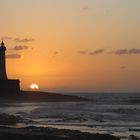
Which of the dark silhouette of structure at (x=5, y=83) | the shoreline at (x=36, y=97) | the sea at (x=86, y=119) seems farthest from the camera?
→ the shoreline at (x=36, y=97)

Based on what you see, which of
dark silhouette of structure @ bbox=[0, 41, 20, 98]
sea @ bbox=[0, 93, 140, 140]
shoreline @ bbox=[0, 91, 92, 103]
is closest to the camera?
sea @ bbox=[0, 93, 140, 140]

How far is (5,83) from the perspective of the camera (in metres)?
68.7

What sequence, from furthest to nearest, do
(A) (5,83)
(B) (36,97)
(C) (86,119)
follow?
(B) (36,97), (A) (5,83), (C) (86,119)

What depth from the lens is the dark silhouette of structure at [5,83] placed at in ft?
222

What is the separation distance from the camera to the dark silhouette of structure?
6781 centimetres

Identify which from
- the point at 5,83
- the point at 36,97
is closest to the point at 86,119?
the point at 5,83

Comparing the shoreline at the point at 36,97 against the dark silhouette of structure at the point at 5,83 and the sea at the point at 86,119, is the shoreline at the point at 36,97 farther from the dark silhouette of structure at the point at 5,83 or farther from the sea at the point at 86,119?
the sea at the point at 86,119

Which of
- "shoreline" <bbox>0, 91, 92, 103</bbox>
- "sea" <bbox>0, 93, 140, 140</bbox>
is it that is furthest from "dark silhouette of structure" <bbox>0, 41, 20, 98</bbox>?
"sea" <bbox>0, 93, 140, 140</bbox>

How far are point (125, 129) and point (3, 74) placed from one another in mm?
42747

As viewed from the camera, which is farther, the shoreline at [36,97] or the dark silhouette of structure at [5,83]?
the shoreline at [36,97]

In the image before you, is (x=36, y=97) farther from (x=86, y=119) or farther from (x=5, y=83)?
(x=86, y=119)

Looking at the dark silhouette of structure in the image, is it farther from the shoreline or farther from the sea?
the sea

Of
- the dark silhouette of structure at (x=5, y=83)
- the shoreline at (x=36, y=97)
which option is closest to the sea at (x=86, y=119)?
the dark silhouette of structure at (x=5, y=83)

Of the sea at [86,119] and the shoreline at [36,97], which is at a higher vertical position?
the shoreline at [36,97]
